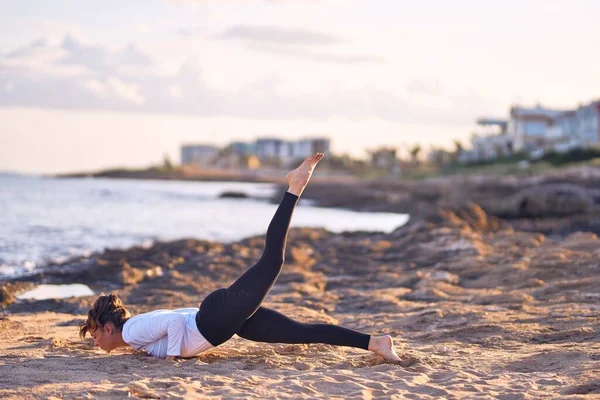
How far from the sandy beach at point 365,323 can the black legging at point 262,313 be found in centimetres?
19

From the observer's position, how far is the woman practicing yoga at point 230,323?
558 centimetres

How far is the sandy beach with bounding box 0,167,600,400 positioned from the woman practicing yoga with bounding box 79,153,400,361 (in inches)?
5.0

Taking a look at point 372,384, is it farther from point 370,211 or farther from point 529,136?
point 529,136

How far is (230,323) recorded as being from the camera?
18.4ft

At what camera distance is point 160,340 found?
229 inches

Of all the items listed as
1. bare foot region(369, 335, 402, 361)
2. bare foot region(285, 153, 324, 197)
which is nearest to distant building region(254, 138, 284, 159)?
bare foot region(285, 153, 324, 197)

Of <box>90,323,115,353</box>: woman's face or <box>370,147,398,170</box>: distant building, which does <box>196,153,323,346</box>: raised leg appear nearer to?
<box>90,323,115,353</box>: woman's face

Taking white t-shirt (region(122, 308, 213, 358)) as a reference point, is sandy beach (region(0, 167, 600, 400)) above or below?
below

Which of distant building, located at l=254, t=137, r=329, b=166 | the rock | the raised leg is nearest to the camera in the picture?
the raised leg

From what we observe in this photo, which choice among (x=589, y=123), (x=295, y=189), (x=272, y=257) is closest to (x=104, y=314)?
(x=272, y=257)

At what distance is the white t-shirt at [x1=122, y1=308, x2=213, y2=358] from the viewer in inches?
223

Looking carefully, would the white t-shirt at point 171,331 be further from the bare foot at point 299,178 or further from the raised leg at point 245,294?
the bare foot at point 299,178

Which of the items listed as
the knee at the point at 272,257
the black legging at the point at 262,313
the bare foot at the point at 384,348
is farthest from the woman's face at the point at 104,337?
the bare foot at the point at 384,348

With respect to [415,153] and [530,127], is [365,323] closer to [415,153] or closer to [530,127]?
[530,127]
